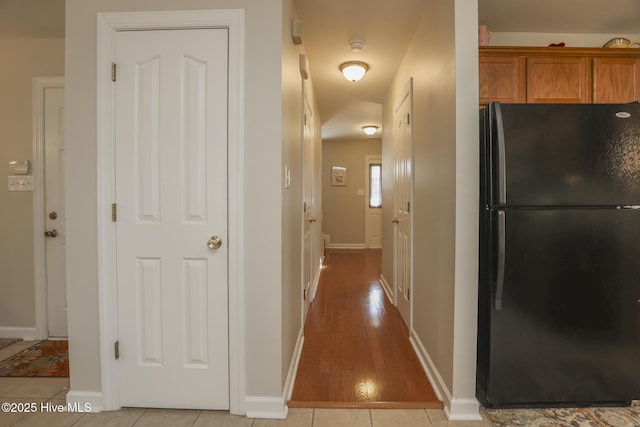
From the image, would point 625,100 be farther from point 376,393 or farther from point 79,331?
point 79,331

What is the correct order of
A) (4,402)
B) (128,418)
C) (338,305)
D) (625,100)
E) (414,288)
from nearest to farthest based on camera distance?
1. (128,418)
2. (4,402)
3. (625,100)
4. (414,288)
5. (338,305)

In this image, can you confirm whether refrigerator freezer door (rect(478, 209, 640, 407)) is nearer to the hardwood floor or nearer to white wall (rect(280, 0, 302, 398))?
the hardwood floor

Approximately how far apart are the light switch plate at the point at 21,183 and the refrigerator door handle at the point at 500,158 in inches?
138

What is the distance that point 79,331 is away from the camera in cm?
195

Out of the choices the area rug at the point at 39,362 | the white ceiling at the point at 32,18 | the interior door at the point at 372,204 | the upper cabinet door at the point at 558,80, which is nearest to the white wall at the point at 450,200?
the upper cabinet door at the point at 558,80

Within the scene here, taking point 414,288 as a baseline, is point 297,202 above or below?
above

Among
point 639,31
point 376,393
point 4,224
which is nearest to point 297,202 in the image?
point 376,393

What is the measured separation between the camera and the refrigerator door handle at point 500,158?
170cm

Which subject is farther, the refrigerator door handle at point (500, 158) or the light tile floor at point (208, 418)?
the light tile floor at point (208, 418)

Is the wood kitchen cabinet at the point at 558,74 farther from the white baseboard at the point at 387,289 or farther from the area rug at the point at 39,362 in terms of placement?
the area rug at the point at 39,362

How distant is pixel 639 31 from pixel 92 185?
12.9ft

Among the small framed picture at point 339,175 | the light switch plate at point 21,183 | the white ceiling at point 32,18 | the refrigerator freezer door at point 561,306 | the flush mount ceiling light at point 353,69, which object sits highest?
the white ceiling at point 32,18

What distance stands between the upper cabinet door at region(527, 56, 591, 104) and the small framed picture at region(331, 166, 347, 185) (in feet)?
18.9

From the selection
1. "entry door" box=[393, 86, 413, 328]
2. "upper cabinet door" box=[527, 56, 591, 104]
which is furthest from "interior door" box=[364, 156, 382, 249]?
"upper cabinet door" box=[527, 56, 591, 104]
